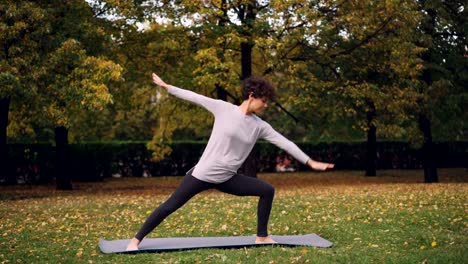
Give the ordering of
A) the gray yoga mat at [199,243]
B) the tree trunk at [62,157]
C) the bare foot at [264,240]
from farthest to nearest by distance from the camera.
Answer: the tree trunk at [62,157] < the bare foot at [264,240] < the gray yoga mat at [199,243]

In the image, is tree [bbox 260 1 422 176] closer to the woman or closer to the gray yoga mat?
the gray yoga mat

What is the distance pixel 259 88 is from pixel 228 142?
774 millimetres

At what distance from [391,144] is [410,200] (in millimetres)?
23466

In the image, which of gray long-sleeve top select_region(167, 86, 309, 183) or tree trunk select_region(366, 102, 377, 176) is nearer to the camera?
gray long-sleeve top select_region(167, 86, 309, 183)

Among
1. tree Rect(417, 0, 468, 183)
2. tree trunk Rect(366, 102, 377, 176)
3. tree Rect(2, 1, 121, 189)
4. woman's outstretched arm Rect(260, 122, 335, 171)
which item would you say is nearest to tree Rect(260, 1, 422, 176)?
tree Rect(417, 0, 468, 183)

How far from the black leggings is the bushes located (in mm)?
15705

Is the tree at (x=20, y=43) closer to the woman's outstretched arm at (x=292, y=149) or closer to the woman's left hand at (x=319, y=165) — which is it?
the woman's outstretched arm at (x=292, y=149)

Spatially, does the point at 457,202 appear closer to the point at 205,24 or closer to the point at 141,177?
the point at 205,24

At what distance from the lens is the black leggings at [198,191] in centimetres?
748

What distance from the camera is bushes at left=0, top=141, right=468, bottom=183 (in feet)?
87.5

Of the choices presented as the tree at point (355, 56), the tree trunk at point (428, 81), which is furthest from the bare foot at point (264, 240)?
the tree trunk at point (428, 81)

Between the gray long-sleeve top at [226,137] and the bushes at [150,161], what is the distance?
53.0ft

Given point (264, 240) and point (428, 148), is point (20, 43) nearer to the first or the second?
point (264, 240)

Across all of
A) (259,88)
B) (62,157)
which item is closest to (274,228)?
(259,88)
